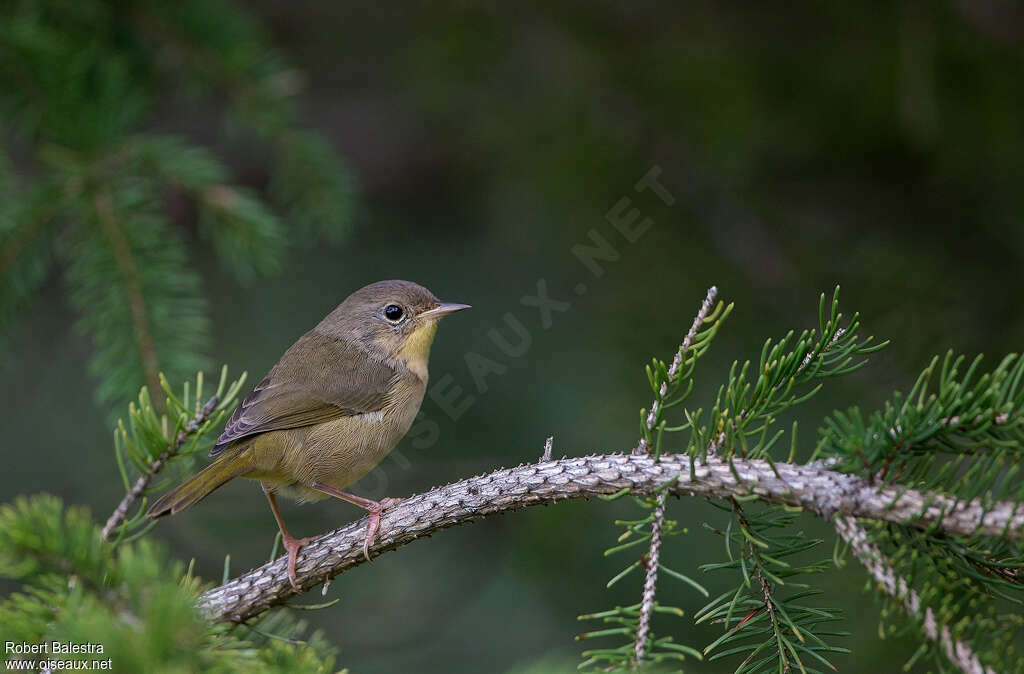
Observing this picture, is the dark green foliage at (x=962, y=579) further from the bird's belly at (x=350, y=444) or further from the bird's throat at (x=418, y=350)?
A: the bird's throat at (x=418, y=350)

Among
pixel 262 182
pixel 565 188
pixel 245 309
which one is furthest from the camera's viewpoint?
pixel 262 182

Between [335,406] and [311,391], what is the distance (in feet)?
0.43

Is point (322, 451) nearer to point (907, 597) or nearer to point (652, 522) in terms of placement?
point (652, 522)

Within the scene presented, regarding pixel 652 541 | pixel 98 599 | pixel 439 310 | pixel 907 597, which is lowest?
pixel 907 597

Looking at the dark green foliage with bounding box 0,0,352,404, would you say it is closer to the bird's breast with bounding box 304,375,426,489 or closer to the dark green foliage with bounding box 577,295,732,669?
the bird's breast with bounding box 304,375,426,489

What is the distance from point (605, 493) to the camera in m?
2.30

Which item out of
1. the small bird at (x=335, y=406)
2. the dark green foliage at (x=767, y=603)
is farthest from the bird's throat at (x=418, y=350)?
the dark green foliage at (x=767, y=603)

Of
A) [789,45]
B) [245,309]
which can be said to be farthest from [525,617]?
[789,45]

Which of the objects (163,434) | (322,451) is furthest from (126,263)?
(163,434)

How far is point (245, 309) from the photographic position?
20.9 feet

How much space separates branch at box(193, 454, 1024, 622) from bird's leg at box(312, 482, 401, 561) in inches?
1.1

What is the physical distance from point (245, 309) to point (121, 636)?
16.4ft

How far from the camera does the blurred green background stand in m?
4.41

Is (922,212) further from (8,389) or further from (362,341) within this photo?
(8,389)
